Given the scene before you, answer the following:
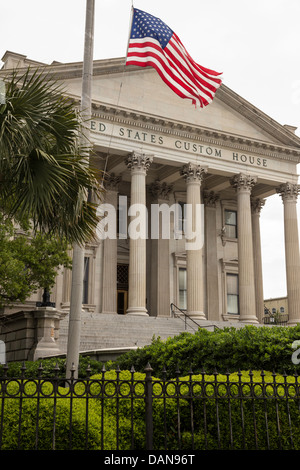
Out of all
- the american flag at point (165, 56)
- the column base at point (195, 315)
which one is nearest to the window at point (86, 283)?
the column base at point (195, 315)

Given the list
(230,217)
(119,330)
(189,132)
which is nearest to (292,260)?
(230,217)

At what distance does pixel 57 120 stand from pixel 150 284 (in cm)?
2794

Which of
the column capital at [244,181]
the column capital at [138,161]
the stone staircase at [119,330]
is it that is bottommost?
the stone staircase at [119,330]

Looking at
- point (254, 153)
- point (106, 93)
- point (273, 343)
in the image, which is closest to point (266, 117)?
point (254, 153)

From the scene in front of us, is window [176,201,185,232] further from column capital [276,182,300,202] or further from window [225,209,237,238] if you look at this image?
column capital [276,182,300,202]

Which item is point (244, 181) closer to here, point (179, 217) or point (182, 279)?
point (179, 217)

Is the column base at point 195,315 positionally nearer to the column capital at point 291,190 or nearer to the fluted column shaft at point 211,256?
the fluted column shaft at point 211,256

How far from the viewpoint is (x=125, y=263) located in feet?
124

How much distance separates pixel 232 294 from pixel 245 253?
676 cm

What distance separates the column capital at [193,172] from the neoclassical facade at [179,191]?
0.06 metres

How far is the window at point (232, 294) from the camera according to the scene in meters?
39.3

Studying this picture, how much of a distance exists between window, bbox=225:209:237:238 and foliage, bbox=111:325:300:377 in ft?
87.2

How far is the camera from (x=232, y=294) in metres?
39.7

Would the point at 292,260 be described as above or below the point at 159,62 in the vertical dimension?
above
